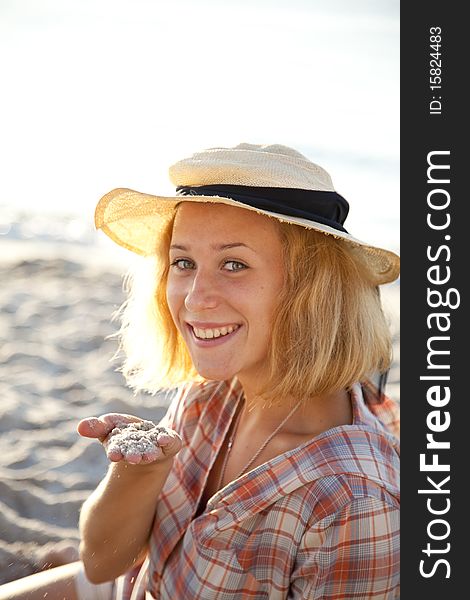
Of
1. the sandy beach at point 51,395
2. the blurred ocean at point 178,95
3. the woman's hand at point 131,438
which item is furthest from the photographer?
the blurred ocean at point 178,95

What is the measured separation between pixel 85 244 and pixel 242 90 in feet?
23.3

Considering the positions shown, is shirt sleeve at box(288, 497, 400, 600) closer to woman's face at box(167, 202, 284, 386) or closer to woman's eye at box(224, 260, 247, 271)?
woman's face at box(167, 202, 284, 386)

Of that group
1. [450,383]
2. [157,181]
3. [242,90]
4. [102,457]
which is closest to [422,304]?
[450,383]

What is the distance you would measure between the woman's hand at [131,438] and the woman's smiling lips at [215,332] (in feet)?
0.83

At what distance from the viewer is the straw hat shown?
188 centimetres

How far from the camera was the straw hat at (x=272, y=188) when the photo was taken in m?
1.88

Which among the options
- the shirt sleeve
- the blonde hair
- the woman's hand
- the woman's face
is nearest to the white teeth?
the woman's face

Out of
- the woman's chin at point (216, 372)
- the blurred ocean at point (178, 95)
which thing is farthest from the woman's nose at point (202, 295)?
the blurred ocean at point (178, 95)

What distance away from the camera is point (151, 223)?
231 centimetres

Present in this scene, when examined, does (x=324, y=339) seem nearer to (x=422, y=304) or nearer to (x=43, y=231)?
(x=422, y=304)

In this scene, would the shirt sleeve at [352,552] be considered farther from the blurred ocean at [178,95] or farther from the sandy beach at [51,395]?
the blurred ocean at [178,95]

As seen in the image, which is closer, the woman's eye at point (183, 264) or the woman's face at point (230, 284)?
the woman's face at point (230, 284)

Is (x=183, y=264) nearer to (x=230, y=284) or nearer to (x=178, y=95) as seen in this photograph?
(x=230, y=284)

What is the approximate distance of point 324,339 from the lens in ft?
6.43
